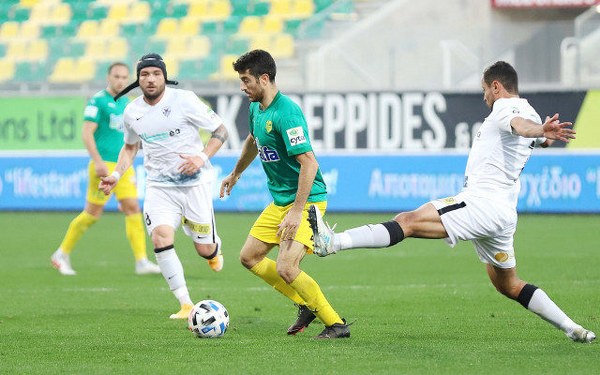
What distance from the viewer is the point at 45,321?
919cm

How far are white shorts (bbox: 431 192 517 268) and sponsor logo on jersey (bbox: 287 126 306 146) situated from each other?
986 mm

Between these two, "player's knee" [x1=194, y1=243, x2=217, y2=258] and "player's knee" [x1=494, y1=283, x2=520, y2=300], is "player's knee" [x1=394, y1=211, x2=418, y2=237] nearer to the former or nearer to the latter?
"player's knee" [x1=494, y1=283, x2=520, y2=300]

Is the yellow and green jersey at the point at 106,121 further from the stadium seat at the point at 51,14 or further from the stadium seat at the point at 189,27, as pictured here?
the stadium seat at the point at 51,14

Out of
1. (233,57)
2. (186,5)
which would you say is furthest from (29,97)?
(186,5)

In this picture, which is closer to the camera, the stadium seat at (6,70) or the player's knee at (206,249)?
the player's knee at (206,249)

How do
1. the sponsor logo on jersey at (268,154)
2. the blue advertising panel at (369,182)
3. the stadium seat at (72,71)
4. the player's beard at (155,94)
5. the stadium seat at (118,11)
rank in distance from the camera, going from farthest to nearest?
the stadium seat at (118,11)
the stadium seat at (72,71)
the blue advertising panel at (369,182)
the player's beard at (155,94)
the sponsor logo on jersey at (268,154)

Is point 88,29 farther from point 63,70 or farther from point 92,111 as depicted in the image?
point 92,111

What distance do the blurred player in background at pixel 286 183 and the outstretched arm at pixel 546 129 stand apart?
4.56 ft

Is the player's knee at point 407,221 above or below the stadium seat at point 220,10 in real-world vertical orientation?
below

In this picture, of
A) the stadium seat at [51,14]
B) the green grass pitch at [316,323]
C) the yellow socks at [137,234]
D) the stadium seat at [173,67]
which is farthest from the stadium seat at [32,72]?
the yellow socks at [137,234]

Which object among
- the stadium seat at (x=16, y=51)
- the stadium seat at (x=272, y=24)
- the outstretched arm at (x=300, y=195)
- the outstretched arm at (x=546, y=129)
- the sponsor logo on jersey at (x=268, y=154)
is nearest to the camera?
the outstretched arm at (x=546, y=129)

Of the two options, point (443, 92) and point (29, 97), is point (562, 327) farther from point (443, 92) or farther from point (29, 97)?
point (29, 97)

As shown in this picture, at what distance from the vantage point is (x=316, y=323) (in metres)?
9.04

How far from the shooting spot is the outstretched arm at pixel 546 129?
6.95 metres
